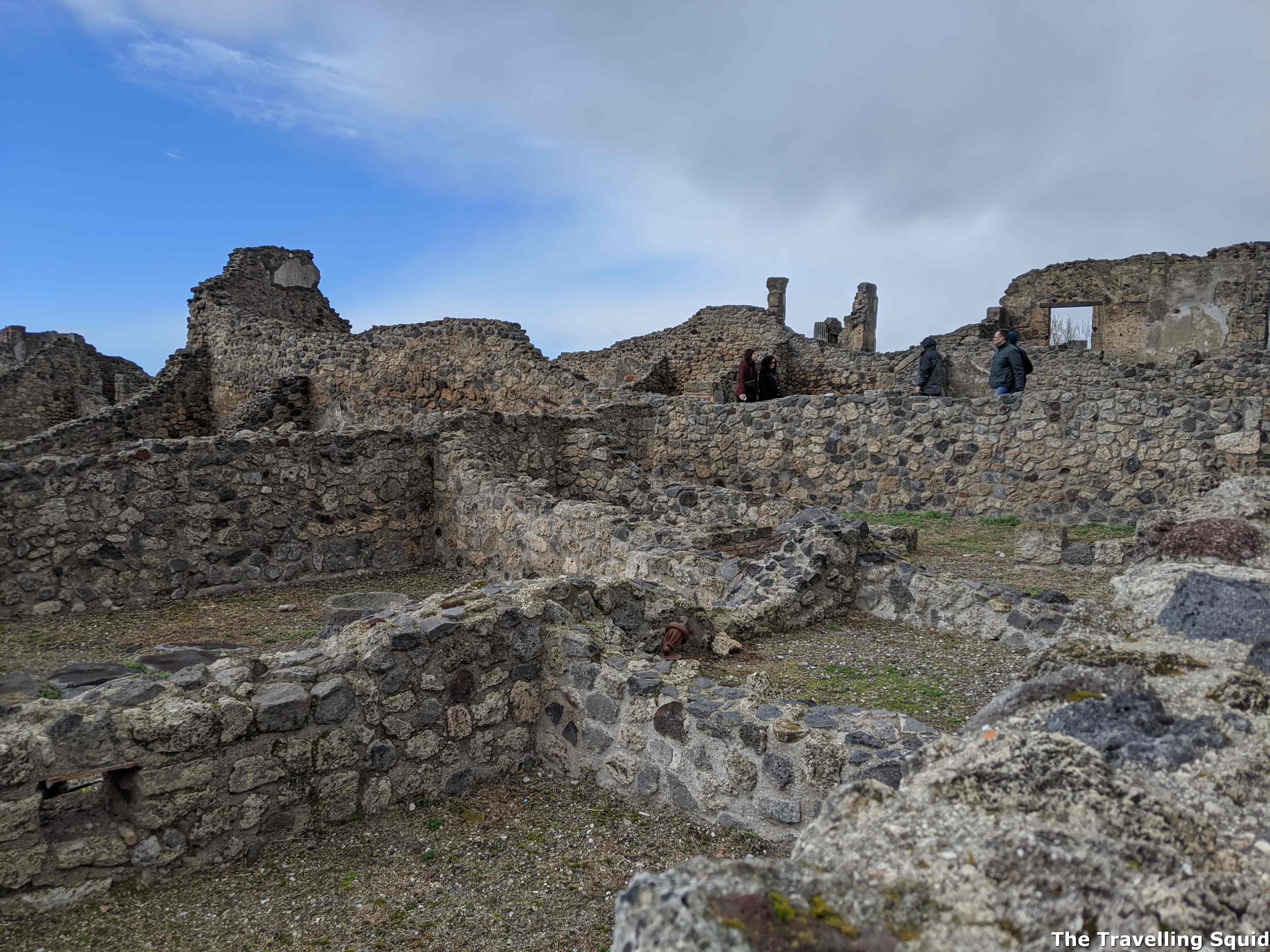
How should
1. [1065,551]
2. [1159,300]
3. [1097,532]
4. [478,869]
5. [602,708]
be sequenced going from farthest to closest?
[1159,300]
[1097,532]
[1065,551]
[602,708]
[478,869]

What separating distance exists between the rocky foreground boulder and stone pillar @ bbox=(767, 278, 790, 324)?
2424 centimetres

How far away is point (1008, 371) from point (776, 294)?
50.3 feet

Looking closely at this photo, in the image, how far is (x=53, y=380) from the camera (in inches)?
851

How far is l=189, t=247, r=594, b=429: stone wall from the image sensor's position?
548 inches

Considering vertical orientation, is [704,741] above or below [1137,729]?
below

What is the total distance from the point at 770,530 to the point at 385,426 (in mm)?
4086

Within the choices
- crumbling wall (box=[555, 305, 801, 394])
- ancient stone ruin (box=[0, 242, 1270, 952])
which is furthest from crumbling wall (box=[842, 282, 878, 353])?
ancient stone ruin (box=[0, 242, 1270, 952])

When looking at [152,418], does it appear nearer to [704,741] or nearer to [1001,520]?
[1001,520]

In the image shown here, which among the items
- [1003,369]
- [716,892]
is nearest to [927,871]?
[716,892]

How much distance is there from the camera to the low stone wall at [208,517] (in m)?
6.82

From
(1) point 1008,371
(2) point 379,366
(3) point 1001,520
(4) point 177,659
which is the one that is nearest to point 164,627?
(4) point 177,659

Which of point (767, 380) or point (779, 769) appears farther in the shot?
point (767, 380)

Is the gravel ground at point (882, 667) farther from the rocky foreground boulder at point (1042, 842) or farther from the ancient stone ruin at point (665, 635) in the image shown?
the rocky foreground boulder at point (1042, 842)

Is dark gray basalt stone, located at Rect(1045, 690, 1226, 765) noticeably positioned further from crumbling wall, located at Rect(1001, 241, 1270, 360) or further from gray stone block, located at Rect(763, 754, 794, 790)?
crumbling wall, located at Rect(1001, 241, 1270, 360)
